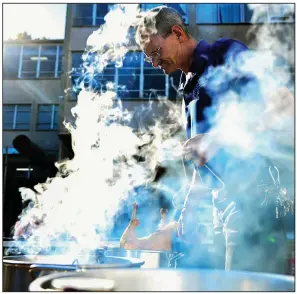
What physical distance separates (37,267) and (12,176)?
276 inches

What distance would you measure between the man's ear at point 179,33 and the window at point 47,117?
24.8 ft

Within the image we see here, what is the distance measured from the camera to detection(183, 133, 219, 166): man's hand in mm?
1604

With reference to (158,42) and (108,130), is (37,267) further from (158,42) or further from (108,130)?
(108,130)

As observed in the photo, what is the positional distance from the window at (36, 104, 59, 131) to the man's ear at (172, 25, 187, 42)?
7557 mm

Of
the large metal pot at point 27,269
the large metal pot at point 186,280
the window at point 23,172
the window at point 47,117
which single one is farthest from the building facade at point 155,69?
the large metal pot at point 186,280

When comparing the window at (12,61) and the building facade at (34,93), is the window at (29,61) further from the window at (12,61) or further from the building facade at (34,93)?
the window at (12,61)

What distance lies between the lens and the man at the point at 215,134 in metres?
1.56

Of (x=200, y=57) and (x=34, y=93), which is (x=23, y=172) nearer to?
(x=34, y=93)

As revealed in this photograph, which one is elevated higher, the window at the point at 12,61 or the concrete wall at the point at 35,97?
the window at the point at 12,61

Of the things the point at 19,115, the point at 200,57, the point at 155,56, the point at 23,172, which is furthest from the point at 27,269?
the point at 19,115

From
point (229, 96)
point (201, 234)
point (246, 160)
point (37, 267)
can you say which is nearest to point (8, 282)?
point (37, 267)

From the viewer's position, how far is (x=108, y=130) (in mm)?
4234

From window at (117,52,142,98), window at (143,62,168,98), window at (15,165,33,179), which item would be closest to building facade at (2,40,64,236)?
window at (15,165,33,179)

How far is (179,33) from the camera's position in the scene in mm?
1761
